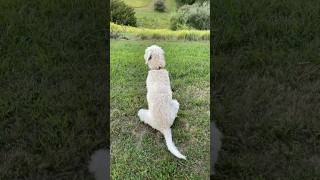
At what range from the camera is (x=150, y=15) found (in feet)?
15.0

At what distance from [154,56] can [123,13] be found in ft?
1.19

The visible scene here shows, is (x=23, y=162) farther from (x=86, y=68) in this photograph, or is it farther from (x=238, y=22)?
(x=238, y=22)

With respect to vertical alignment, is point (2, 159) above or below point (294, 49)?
below

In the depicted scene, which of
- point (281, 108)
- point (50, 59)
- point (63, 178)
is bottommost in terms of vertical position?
point (63, 178)

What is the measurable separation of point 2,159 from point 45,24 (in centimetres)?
170

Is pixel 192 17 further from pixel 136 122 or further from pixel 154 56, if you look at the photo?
pixel 136 122

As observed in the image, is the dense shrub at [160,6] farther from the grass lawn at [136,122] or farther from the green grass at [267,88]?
the green grass at [267,88]

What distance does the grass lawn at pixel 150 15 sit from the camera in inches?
179

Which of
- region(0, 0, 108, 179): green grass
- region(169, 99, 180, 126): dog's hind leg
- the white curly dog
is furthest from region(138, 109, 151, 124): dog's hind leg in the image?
region(0, 0, 108, 179): green grass

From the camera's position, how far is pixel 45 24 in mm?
6820

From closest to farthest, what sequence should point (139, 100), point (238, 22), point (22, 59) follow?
1. point (139, 100)
2. point (22, 59)
3. point (238, 22)

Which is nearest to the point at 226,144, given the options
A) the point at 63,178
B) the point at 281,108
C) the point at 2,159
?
the point at 281,108

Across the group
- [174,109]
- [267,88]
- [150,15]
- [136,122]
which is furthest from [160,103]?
[267,88]

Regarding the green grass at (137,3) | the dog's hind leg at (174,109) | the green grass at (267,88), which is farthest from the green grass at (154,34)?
the green grass at (267,88)
